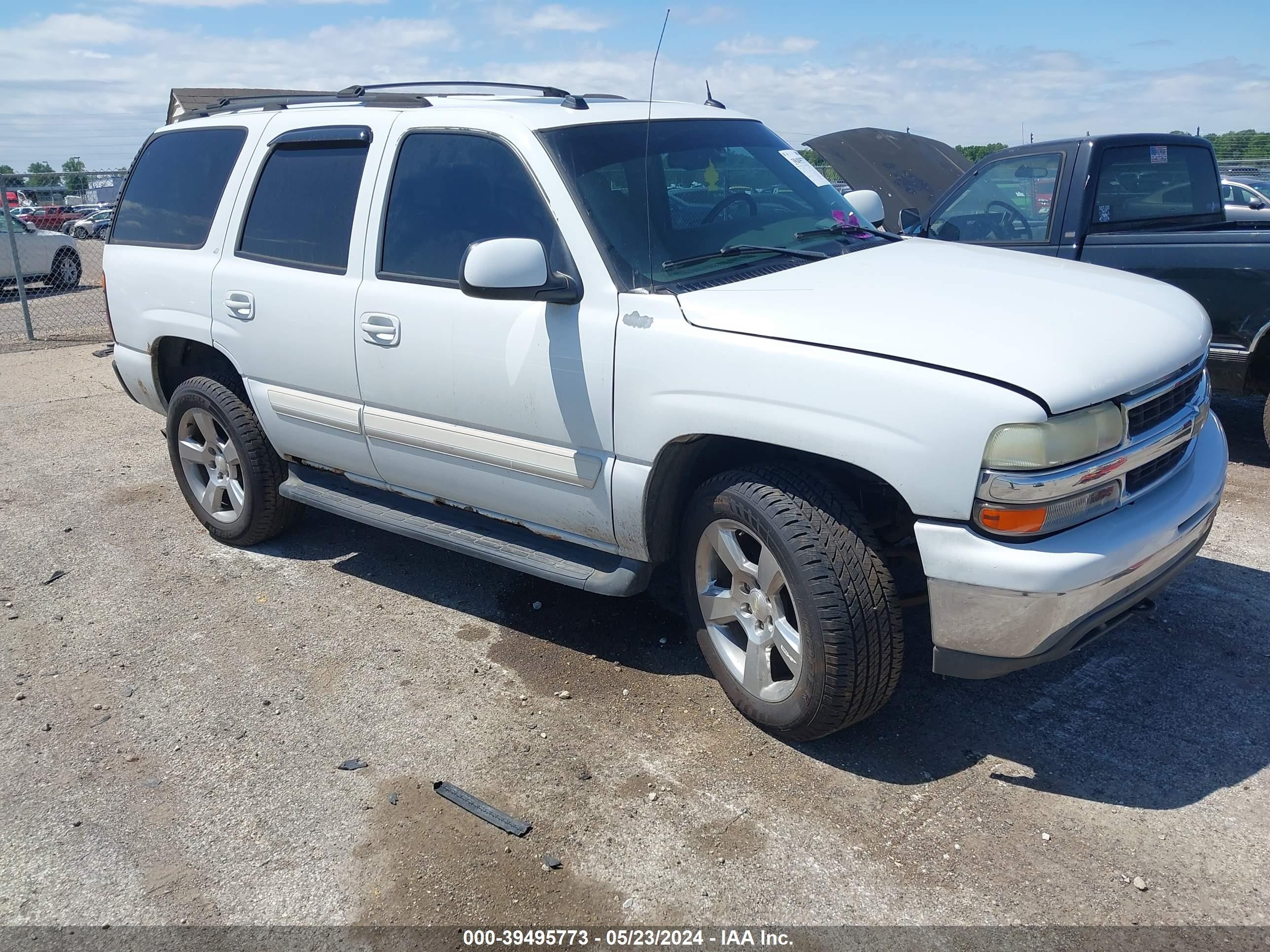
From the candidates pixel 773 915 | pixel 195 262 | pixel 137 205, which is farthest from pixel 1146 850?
pixel 137 205

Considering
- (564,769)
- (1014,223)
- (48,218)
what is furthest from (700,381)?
(48,218)

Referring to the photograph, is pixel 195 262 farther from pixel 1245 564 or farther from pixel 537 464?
pixel 1245 564

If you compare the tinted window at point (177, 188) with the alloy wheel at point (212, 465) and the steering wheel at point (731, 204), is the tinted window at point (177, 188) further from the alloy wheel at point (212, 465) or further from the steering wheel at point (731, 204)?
the steering wheel at point (731, 204)

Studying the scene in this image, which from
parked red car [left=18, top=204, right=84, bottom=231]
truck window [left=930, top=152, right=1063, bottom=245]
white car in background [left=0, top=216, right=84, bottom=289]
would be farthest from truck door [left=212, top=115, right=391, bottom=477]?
parked red car [left=18, top=204, right=84, bottom=231]

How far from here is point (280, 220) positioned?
15.5 feet

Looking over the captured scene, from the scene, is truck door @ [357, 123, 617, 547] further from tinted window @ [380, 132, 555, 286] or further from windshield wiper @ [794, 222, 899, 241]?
windshield wiper @ [794, 222, 899, 241]

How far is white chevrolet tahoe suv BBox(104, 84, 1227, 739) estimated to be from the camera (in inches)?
115

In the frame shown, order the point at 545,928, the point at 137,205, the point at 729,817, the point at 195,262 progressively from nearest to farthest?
the point at 545,928
the point at 729,817
the point at 195,262
the point at 137,205

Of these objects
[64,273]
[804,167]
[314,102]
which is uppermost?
[314,102]

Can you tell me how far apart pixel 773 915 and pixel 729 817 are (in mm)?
435

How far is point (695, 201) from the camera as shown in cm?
399

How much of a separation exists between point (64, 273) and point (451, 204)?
1637cm

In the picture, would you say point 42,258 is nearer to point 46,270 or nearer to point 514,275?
point 46,270

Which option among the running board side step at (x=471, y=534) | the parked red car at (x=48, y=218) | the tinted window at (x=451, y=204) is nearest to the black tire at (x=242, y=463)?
the running board side step at (x=471, y=534)
